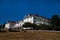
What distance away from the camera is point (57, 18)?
5738 centimetres

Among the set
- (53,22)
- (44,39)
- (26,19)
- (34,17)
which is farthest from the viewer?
(26,19)

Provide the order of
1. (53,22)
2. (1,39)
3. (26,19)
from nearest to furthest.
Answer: (1,39), (53,22), (26,19)

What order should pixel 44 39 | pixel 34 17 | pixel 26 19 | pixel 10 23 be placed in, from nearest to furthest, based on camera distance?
1. pixel 44 39
2. pixel 34 17
3. pixel 26 19
4. pixel 10 23

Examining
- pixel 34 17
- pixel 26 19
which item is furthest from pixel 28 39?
pixel 26 19

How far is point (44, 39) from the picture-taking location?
1600 centimetres

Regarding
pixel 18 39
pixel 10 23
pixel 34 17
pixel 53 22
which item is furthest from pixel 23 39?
pixel 10 23

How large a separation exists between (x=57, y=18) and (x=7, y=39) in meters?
43.6

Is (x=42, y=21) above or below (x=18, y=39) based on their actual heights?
above

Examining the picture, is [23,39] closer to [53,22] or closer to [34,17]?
[53,22]

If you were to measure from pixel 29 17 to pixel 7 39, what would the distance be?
6527 centimetres

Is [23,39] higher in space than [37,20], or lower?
lower

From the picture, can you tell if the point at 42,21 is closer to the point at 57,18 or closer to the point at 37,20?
the point at 37,20

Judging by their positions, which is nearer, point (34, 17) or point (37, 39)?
point (37, 39)

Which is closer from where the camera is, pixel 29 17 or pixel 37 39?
→ pixel 37 39
